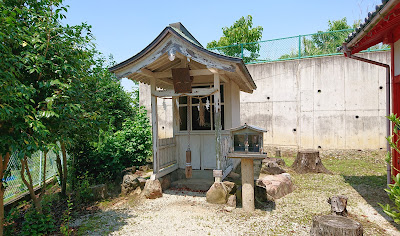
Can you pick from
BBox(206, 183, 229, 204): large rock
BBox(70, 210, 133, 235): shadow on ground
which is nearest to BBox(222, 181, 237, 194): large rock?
BBox(206, 183, 229, 204): large rock

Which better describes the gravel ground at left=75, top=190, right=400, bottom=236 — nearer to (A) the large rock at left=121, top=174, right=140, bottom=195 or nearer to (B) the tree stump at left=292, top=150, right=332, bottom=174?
(A) the large rock at left=121, top=174, right=140, bottom=195

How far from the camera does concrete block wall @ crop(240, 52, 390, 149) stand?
10852 mm

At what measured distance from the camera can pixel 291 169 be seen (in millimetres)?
9000

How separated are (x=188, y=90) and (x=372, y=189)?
572 cm

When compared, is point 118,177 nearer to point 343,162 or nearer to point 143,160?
point 143,160

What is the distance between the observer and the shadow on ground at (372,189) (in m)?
5.49

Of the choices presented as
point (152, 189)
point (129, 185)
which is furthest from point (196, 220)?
point (129, 185)

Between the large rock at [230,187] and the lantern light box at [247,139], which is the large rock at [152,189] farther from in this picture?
the lantern light box at [247,139]

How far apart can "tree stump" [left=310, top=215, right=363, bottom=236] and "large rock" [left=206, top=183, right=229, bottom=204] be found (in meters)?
2.33

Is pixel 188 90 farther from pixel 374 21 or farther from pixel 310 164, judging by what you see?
pixel 310 164

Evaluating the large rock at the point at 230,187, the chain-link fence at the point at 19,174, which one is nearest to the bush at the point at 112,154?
the chain-link fence at the point at 19,174

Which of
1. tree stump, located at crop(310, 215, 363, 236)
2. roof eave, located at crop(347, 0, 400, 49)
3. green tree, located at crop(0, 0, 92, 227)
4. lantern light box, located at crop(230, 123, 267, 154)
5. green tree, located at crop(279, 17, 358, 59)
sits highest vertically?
green tree, located at crop(279, 17, 358, 59)

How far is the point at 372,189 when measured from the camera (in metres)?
6.50

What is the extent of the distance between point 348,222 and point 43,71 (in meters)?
5.42
